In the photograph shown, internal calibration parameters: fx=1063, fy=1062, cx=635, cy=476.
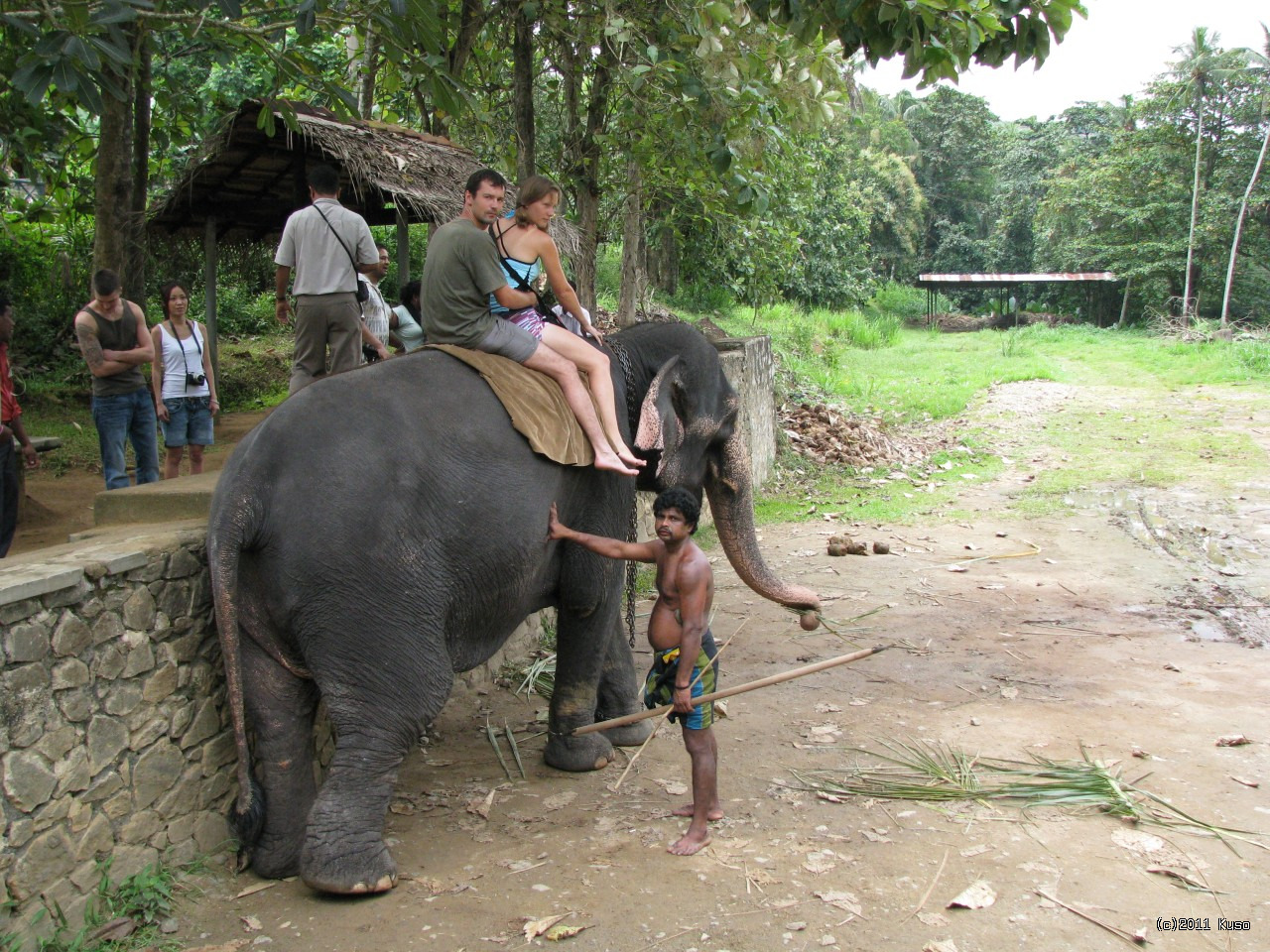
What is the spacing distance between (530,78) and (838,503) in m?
5.34

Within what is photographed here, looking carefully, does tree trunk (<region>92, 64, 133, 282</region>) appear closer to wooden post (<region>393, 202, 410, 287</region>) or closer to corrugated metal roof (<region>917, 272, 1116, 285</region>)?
wooden post (<region>393, 202, 410, 287</region>)

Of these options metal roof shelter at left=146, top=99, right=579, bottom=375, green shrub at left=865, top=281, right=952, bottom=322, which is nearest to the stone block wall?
metal roof shelter at left=146, top=99, right=579, bottom=375

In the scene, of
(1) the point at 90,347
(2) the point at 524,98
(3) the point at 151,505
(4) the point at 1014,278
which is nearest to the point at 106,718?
(3) the point at 151,505

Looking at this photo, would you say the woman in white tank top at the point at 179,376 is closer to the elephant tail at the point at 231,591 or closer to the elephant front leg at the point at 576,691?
the elephant front leg at the point at 576,691

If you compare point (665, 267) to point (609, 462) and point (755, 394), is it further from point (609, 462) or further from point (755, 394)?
Result: point (609, 462)

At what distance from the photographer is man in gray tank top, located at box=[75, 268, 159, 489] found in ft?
23.1

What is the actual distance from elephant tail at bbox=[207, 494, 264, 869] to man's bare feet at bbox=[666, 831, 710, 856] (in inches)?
64.8

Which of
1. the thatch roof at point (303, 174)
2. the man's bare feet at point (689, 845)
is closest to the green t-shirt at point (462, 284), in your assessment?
the thatch roof at point (303, 174)

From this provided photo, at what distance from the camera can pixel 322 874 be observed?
3844 millimetres

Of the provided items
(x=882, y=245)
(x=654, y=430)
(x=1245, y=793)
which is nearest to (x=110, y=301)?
(x=654, y=430)

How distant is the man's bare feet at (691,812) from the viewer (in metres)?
4.50

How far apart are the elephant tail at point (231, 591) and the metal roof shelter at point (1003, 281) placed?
1461 inches

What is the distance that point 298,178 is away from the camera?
7.70m

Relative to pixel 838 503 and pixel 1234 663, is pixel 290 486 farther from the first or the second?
pixel 838 503
